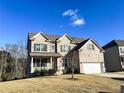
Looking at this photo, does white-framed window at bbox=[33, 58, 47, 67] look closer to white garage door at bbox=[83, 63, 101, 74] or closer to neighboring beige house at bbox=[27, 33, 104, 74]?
neighboring beige house at bbox=[27, 33, 104, 74]

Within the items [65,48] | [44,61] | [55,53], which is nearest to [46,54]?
[44,61]

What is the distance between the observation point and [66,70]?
34.3 meters

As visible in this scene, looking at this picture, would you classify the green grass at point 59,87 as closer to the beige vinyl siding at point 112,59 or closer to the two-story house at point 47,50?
the two-story house at point 47,50

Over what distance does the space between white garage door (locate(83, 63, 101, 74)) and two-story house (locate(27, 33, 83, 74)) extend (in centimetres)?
499

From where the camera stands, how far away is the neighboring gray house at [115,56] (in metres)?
42.1

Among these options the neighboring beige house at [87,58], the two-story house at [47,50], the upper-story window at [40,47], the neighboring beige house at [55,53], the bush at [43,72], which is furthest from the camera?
the neighboring beige house at [87,58]

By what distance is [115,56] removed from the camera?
43.4 meters

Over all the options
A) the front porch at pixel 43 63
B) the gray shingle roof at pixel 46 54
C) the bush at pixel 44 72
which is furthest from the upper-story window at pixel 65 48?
the bush at pixel 44 72

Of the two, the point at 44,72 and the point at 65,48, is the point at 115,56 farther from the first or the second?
the point at 44,72

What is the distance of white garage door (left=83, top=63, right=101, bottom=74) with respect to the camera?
34531 millimetres

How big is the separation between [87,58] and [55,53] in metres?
7.10

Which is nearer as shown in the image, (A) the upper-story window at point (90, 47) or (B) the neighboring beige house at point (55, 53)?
(B) the neighboring beige house at point (55, 53)

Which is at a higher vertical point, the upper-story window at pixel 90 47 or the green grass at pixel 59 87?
the upper-story window at pixel 90 47

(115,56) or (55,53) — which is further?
(115,56)
